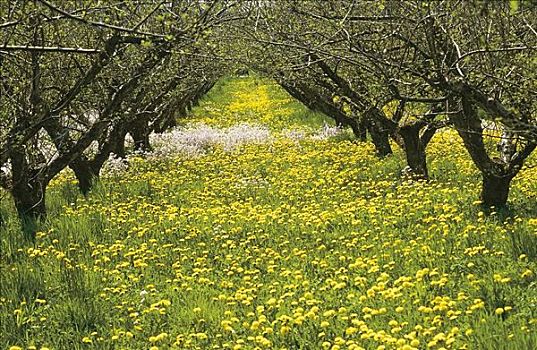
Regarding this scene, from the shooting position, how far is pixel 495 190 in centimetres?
830

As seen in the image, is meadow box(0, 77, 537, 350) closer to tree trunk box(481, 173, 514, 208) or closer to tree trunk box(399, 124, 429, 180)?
tree trunk box(481, 173, 514, 208)

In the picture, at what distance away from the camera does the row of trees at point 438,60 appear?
6227 millimetres

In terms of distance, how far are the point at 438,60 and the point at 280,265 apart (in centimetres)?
282

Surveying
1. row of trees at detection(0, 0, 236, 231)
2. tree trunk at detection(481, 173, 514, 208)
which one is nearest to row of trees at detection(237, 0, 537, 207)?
tree trunk at detection(481, 173, 514, 208)

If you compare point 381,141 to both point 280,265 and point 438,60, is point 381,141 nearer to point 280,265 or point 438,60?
point 438,60

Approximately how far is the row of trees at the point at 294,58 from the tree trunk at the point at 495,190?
13mm

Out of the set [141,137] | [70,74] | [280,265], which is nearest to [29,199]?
[70,74]

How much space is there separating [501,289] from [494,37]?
3.11 metres

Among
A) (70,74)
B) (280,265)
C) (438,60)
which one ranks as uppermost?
(70,74)

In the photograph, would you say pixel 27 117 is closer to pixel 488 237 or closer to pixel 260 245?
pixel 260 245

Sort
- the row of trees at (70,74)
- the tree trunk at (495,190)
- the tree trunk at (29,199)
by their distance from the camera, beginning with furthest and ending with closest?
1. the tree trunk at (29,199)
2. the tree trunk at (495,190)
3. the row of trees at (70,74)

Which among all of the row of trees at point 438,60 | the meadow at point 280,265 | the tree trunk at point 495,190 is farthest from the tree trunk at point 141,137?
the tree trunk at point 495,190

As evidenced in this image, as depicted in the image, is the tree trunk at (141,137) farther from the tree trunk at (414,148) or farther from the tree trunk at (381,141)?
the tree trunk at (414,148)

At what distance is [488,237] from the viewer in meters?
7.13
